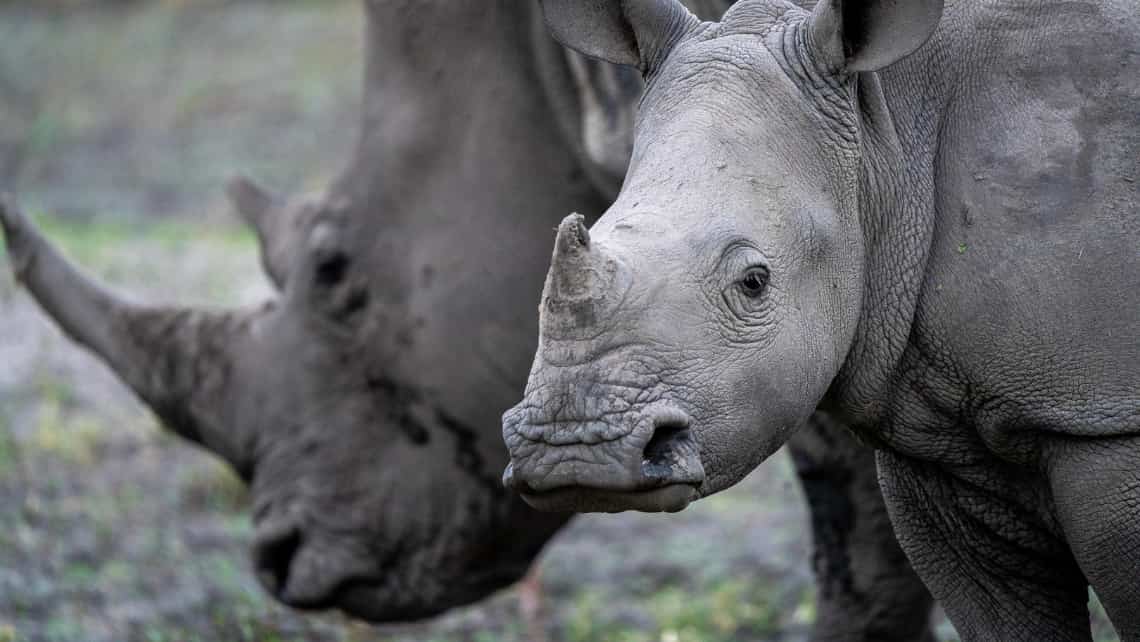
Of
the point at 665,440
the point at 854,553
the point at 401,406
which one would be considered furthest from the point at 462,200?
the point at 665,440

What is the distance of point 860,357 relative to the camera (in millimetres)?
3682

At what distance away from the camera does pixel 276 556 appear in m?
5.80

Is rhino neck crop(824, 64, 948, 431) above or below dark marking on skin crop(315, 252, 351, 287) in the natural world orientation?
above

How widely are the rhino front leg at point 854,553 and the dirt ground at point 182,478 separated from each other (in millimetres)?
862

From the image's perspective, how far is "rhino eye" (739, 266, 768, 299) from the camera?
3.33 metres

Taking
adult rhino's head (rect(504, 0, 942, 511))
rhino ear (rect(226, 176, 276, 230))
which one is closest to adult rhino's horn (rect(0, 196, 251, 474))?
rhino ear (rect(226, 176, 276, 230))

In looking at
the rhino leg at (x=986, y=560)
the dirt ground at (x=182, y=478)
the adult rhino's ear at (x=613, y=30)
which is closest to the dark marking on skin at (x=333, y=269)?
the dirt ground at (x=182, y=478)

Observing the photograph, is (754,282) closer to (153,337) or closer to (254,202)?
(153,337)

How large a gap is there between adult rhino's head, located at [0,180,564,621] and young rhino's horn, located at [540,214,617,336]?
2.55 meters

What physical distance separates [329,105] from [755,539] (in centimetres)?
877

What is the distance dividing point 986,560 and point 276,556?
2599mm

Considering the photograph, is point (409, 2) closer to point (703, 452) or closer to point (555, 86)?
point (555, 86)

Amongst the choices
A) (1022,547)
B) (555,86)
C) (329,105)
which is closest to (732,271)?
(1022,547)

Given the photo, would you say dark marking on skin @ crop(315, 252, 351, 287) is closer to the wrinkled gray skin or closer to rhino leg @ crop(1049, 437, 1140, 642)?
the wrinkled gray skin
